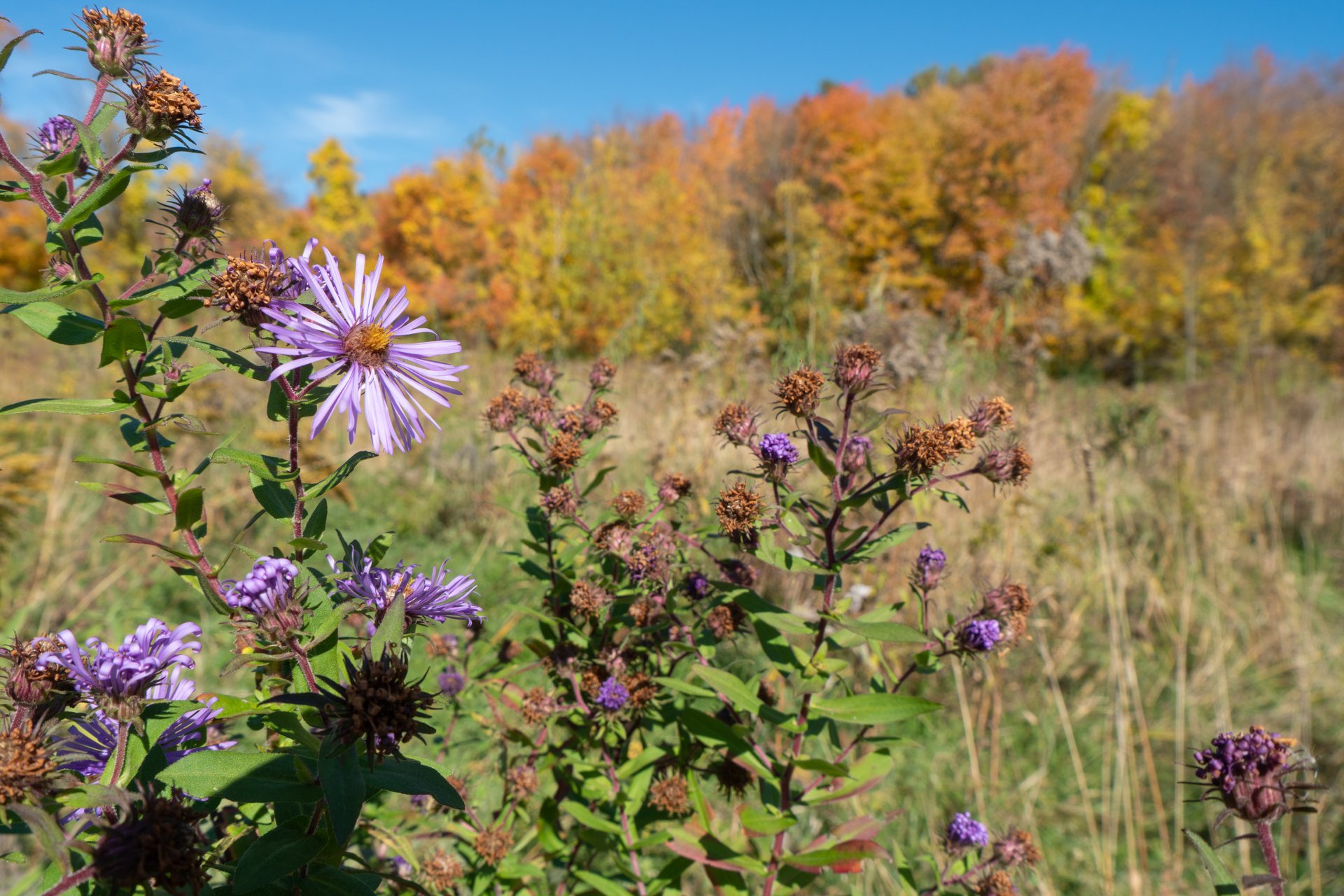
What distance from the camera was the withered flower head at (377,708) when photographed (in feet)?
1.97

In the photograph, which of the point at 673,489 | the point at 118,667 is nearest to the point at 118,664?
the point at 118,667

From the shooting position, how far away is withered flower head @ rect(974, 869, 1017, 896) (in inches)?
42.5

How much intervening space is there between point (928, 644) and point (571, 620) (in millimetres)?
597

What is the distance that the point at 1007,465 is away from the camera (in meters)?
1.11

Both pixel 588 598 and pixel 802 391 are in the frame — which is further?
pixel 588 598

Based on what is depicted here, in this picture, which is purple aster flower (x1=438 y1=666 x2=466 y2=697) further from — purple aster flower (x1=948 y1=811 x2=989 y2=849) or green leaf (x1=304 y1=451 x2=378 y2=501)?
purple aster flower (x1=948 y1=811 x2=989 y2=849)

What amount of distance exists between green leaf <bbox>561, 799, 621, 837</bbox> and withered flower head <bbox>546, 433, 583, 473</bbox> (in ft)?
1.79

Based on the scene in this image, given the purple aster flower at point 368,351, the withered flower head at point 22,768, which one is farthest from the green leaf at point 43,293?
the withered flower head at point 22,768

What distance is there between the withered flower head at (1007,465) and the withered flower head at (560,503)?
2.09ft

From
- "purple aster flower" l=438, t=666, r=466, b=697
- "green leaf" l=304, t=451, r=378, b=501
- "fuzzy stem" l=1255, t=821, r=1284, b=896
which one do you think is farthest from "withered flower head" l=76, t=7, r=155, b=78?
"fuzzy stem" l=1255, t=821, r=1284, b=896

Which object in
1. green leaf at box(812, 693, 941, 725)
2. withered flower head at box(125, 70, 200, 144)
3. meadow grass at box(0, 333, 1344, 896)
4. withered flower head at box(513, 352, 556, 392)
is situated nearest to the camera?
withered flower head at box(125, 70, 200, 144)

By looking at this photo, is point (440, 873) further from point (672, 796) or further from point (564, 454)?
point (564, 454)

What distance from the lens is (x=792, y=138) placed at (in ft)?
62.8

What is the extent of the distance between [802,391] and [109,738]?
0.88 m
